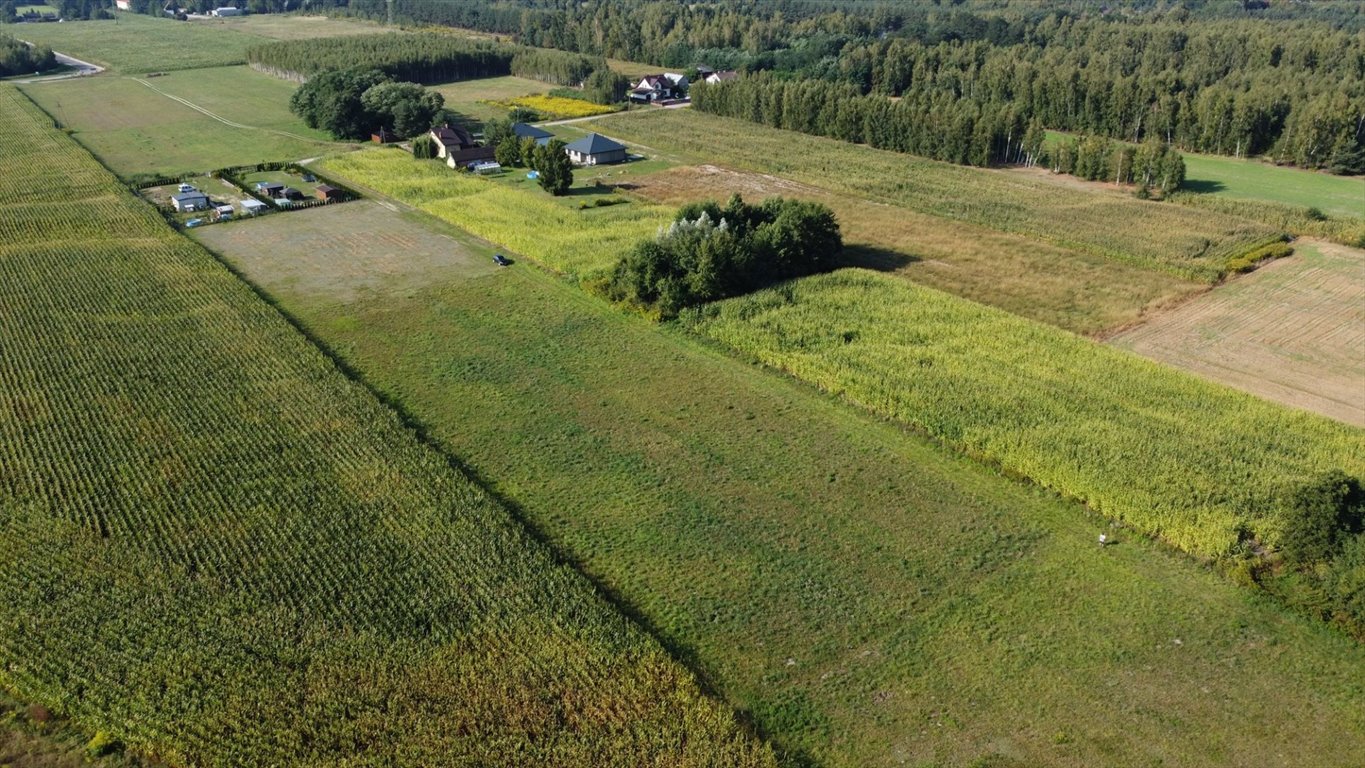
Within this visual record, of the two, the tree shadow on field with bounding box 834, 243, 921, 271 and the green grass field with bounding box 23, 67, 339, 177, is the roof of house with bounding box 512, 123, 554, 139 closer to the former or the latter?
the green grass field with bounding box 23, 67, 339, 177

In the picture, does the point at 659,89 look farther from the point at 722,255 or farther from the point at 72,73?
the point at 72,73

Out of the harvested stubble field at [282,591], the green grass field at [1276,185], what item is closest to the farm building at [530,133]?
the harvested stubble field at [282,591]

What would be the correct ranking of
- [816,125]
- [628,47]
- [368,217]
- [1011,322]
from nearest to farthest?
[1011,322] → [368,217] → [816,125] → [628,47]

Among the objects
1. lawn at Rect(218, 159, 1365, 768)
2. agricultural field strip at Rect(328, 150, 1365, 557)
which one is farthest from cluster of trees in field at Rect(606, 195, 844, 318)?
lawn at Rect(218, 159, 1365, 768)

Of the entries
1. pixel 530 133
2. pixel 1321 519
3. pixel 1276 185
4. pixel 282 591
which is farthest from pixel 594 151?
pixel 1321 519

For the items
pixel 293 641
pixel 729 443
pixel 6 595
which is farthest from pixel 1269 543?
pixel 6 595

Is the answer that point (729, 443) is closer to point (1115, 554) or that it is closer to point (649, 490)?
point (649, 490)

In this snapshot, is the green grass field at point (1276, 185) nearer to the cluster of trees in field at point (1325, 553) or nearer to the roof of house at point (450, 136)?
the cluster of trees in field at point (1325, 553)
